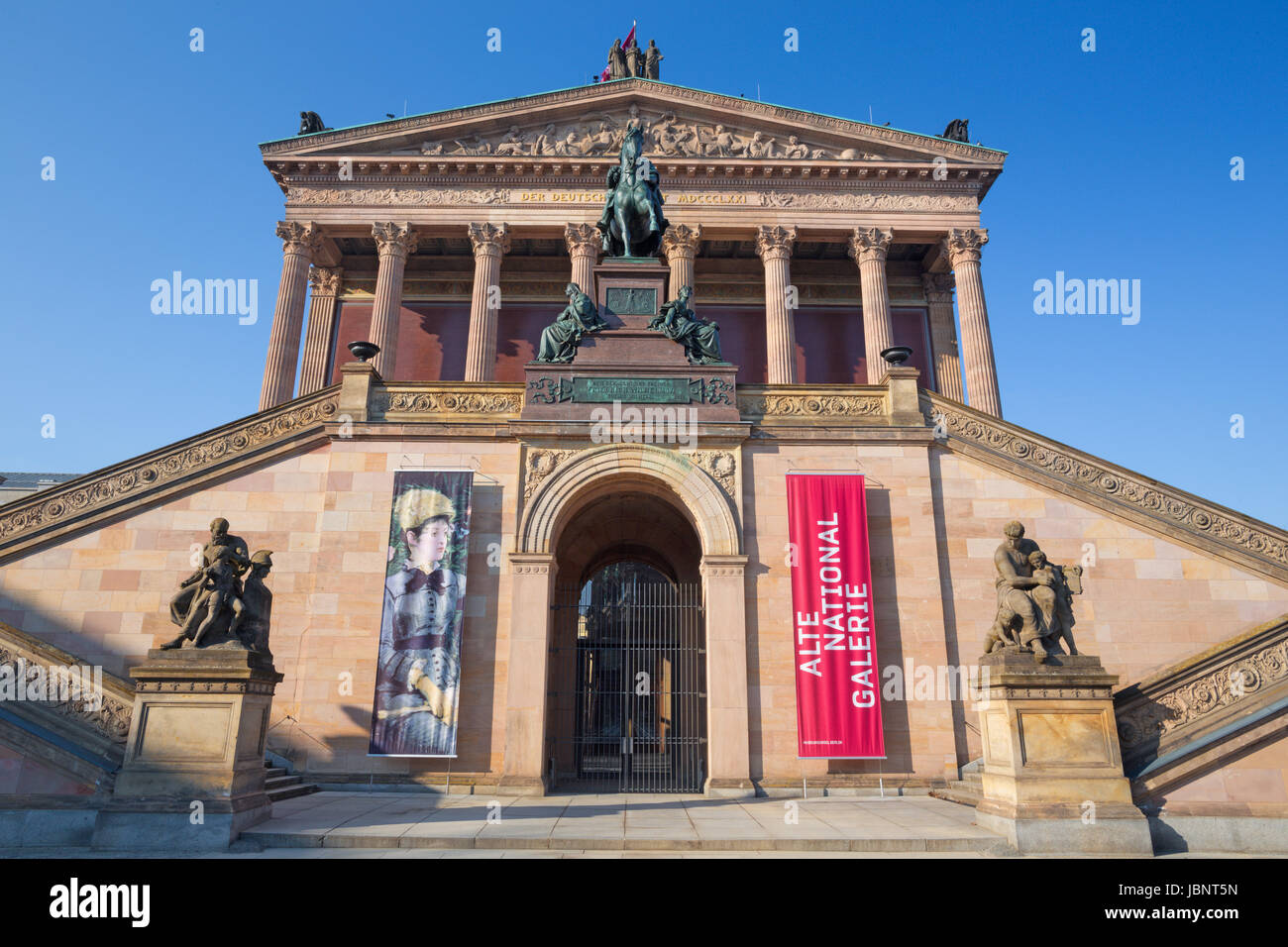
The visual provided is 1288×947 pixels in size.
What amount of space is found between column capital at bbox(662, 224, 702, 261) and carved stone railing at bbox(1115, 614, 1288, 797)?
28.5 meters

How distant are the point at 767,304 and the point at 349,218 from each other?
19.9 metres

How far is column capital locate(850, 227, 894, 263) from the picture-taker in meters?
36.8

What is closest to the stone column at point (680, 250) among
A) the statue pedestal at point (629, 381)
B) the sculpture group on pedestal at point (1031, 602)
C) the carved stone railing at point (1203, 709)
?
the statue pedestal at point (629, 381)

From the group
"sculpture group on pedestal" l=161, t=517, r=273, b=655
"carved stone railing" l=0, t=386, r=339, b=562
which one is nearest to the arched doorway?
"sculpture group on pedestal" l=161, t=517, r=273, b=655

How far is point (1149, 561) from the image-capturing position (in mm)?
16938

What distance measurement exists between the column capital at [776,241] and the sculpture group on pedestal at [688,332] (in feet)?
65.1

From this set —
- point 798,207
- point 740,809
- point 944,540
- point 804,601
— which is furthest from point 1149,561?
point 798,207

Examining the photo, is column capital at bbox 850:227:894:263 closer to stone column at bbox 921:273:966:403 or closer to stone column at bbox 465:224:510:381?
stone column at bbox 921:273:966:403

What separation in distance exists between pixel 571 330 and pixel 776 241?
851 inches

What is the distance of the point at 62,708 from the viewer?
38.5 ft

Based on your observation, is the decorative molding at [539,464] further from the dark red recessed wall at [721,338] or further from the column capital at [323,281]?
the column capital at [323,281]

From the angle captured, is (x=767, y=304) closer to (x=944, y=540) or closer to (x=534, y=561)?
(x=944, y=540)

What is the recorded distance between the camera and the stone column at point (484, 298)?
34.4 meters

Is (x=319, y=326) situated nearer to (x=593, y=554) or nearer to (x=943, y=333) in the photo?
(x=593, y=554)
